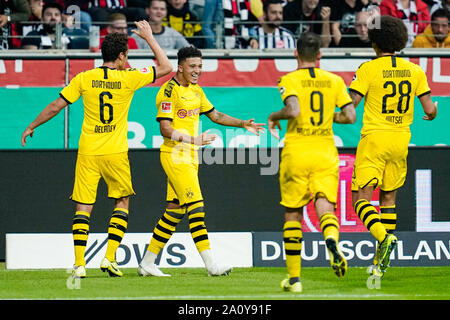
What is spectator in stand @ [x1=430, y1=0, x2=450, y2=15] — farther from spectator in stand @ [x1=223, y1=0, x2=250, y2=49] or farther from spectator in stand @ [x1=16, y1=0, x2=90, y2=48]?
spectator in stand @ [x1=16, y1=0, x2=90, y2=48]

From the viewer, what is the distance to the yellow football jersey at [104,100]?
8.77 meters

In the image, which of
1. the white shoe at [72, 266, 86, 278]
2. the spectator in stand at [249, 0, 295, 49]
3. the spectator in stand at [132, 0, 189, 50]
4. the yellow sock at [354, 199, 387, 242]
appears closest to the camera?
the yellow sock at [354, 199, 387, 242]

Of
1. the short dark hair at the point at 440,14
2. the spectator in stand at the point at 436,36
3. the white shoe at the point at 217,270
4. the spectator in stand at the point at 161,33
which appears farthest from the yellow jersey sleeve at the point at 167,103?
the short dark hair at the point at 440,14

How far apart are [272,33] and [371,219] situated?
5954 millimetres

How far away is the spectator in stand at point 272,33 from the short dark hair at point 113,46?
15.6 feet

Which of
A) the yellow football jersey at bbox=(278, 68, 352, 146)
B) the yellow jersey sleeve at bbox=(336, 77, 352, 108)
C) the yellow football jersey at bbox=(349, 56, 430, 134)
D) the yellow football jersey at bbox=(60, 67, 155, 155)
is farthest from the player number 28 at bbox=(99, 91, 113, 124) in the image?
the yellow jersey sleeve at bbox=(336, 77, 352, 108)

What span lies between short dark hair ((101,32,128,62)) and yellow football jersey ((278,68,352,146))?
7.00ft

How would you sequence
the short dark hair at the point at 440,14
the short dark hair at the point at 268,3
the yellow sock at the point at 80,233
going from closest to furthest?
the yellow sock at the point at 80,233, the short dark hair at the point at 268,3, the short dark hair at the point at 440,14

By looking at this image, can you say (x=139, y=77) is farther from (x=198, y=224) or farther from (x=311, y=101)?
(x=311, y=101)

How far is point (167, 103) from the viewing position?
885 centimetres

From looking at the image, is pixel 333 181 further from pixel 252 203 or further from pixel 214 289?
pixel 252 203

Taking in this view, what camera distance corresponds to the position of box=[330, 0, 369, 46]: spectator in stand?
13.8 metres

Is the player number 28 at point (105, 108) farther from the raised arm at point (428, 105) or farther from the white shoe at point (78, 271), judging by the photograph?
the raised arm at point (428, 105)

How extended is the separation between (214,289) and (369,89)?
249 cm
